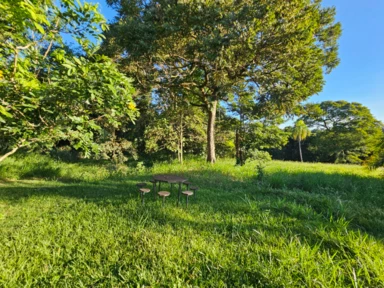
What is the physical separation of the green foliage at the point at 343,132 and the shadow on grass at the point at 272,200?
20738 mm

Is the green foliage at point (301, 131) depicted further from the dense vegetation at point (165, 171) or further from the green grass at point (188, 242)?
the green grass at point (188, 242)

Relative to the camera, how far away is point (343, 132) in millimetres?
26266

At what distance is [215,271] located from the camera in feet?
6.46

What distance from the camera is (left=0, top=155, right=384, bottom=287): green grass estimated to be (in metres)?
1.87

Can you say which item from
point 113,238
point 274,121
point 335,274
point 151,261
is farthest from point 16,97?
point 274,121

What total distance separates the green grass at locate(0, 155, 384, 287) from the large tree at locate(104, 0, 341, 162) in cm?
488

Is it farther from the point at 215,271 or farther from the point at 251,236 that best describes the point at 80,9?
the point at 251,236

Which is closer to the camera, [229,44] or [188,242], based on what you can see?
[188,242]

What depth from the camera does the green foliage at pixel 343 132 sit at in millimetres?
24328

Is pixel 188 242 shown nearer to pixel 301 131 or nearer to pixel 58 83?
pixel 58 83

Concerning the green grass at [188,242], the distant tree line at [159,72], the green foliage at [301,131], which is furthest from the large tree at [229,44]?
the green foliage at [301,131]

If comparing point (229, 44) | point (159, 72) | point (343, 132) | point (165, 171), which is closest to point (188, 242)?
point (165, 171)

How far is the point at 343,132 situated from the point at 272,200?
2930cm

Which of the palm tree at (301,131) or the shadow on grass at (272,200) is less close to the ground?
the palm tree at (301,131)
